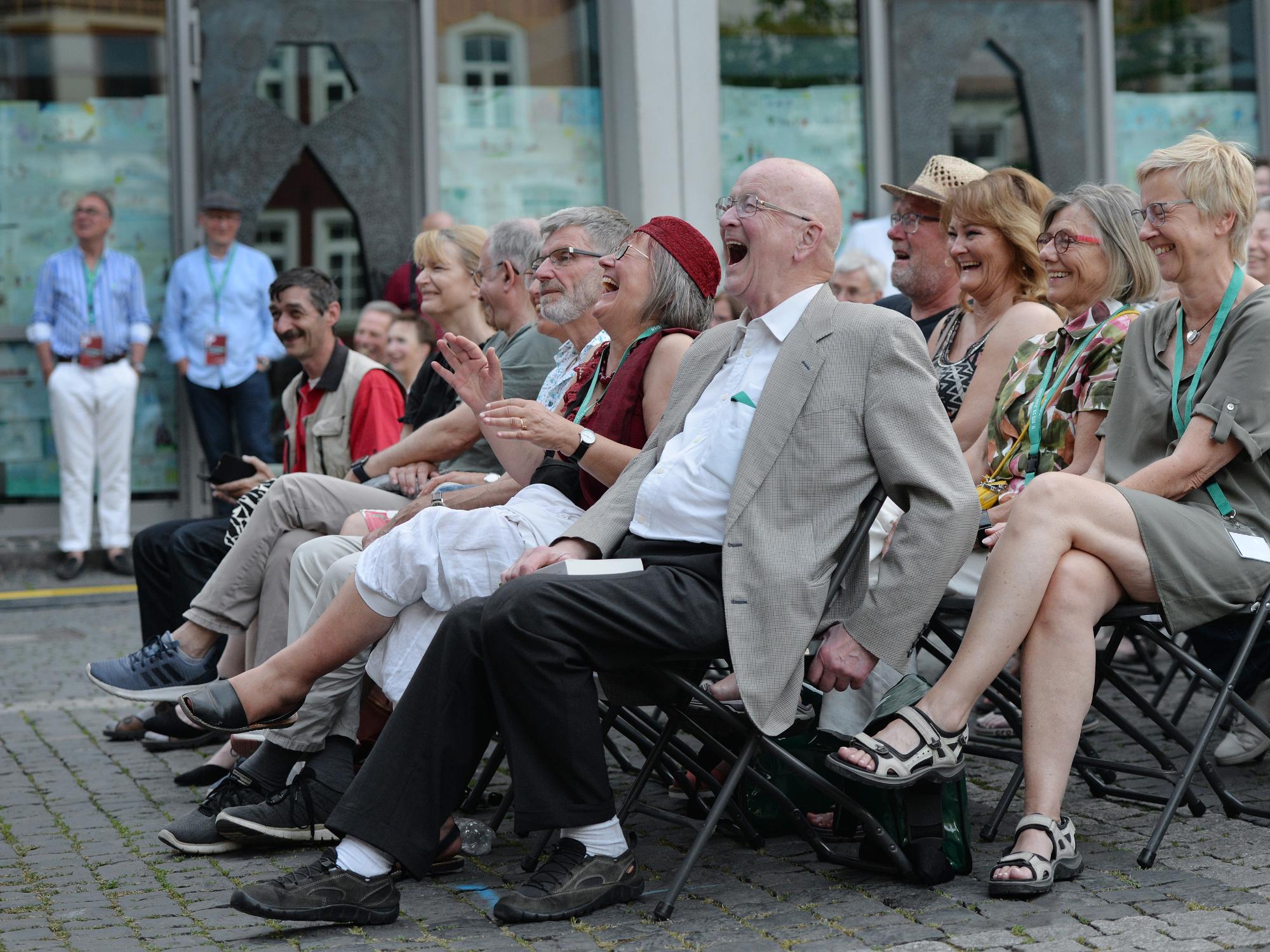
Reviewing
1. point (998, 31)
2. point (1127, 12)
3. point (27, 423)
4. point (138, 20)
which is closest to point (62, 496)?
point (27, 423)

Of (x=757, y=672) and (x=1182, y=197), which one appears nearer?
(x=757, y=672)

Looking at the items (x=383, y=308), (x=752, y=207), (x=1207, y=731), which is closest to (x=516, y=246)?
(x=752, y=207)

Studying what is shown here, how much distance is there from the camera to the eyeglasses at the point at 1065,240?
487cm

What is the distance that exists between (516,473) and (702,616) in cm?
128

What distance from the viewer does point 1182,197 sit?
4.33 metres

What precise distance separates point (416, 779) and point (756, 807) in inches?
46.0

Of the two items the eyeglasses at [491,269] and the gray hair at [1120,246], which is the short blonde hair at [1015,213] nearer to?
the gray hair at [1120,246]

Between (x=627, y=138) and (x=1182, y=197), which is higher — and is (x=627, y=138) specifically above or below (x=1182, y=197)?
above

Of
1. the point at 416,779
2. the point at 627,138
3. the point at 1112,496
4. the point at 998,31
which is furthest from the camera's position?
the point at 998,31

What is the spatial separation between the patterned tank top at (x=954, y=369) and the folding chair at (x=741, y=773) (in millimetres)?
1533

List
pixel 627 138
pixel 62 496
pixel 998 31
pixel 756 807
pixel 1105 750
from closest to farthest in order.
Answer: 1. pixel 756 807
2. pixel 1105 750
3. pixel 62 496
4. pixel 627 138
5. pixel 998 31

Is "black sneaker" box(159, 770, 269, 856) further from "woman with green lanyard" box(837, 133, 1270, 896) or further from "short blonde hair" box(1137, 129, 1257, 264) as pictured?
"short blonde hair" box(1137, 129, 1257, 264)

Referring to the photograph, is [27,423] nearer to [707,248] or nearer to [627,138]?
[627,138]

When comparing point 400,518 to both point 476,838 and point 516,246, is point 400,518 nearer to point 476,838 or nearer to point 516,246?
point 476,838
